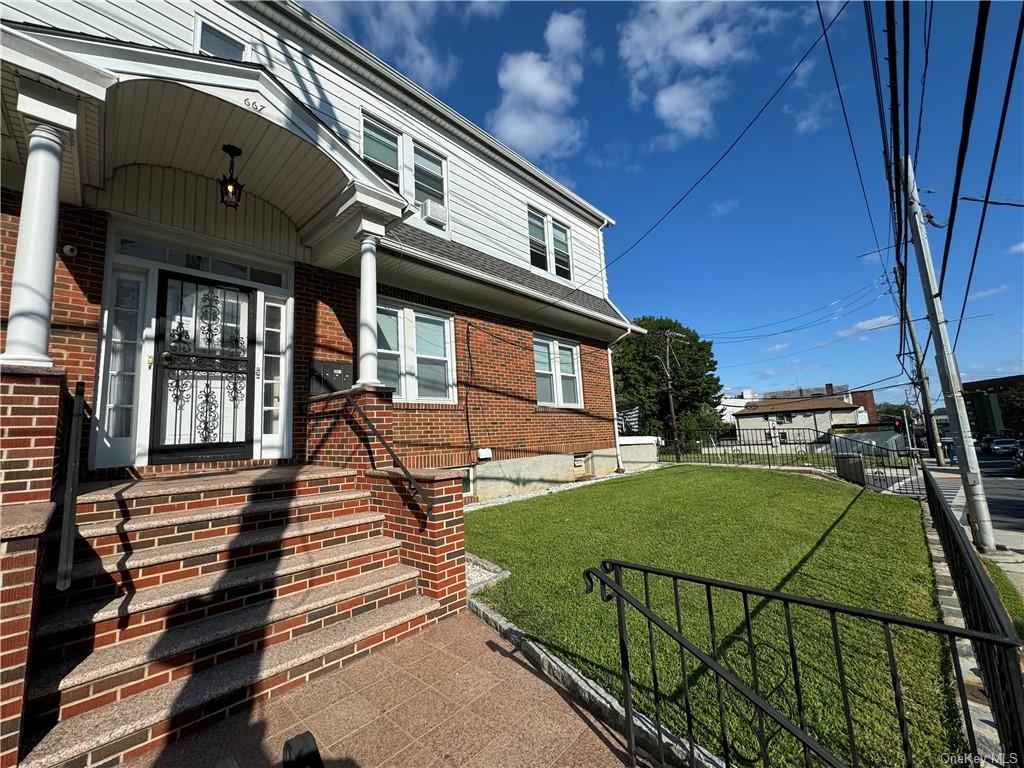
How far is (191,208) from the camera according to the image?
4684 millimetres

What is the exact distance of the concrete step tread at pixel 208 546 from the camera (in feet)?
8.64

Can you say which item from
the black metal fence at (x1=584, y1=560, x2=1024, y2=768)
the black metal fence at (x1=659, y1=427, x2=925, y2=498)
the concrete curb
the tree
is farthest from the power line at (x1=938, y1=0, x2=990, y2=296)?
the tree

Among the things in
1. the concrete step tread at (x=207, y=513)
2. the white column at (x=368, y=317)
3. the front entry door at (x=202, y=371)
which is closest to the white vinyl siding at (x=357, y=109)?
the white column at (x=368, y=317)

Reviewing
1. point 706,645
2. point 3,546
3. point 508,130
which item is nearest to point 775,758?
point 706,645

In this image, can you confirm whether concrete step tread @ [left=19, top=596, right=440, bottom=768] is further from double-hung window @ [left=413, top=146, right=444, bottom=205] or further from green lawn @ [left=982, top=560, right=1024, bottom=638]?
double-hung window @ [left=413, top=146, right=444, bottom=205]

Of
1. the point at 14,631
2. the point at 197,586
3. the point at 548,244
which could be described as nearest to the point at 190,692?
the point at 197,586

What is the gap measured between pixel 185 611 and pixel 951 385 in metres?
9.84

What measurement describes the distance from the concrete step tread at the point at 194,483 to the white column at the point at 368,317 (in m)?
1.05

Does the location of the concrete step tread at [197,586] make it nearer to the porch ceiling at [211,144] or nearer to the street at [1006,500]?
the porch ceiling at [211,144]

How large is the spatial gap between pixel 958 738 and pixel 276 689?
11.7ft

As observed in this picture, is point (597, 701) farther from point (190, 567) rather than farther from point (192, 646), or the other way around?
point (190, 567)

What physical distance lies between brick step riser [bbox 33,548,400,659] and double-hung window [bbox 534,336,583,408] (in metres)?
6.17

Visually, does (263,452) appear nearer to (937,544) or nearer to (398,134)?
(398,134)

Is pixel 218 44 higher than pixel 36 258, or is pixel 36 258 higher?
pixel 218 44
